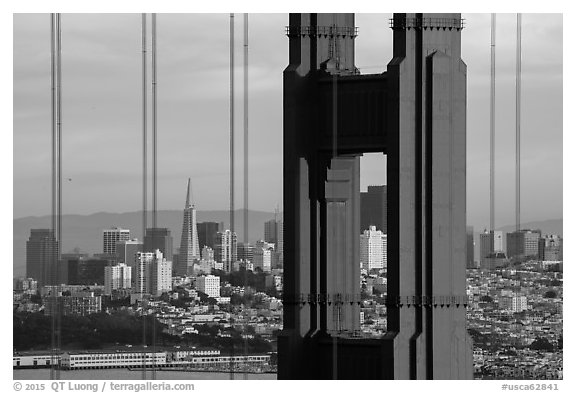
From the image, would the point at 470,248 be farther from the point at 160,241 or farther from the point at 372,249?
the point at 160,241

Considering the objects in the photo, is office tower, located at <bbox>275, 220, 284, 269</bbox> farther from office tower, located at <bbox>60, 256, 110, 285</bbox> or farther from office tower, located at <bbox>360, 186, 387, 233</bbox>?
office tower, located at <bbox>60, 256, 110, 285</bbox>

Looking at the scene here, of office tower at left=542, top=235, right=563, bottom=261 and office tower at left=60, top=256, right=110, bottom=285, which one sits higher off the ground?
office tower at left=542, top=235, right=563, bottom=261

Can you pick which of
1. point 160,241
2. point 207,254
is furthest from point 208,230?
point 160,241

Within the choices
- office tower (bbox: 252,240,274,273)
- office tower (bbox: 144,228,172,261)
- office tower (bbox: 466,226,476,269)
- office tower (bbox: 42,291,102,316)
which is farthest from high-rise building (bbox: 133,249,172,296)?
office tower (bbox: 466,226,476,269)

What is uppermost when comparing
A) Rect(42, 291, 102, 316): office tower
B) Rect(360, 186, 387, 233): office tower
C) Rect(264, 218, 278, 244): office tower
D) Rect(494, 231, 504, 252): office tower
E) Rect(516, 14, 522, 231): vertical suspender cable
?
Rect(516, 14, 522, 231): vertical suspender cable

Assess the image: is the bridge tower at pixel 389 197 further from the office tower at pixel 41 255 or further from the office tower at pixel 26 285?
the office tower at pixel 26 285
